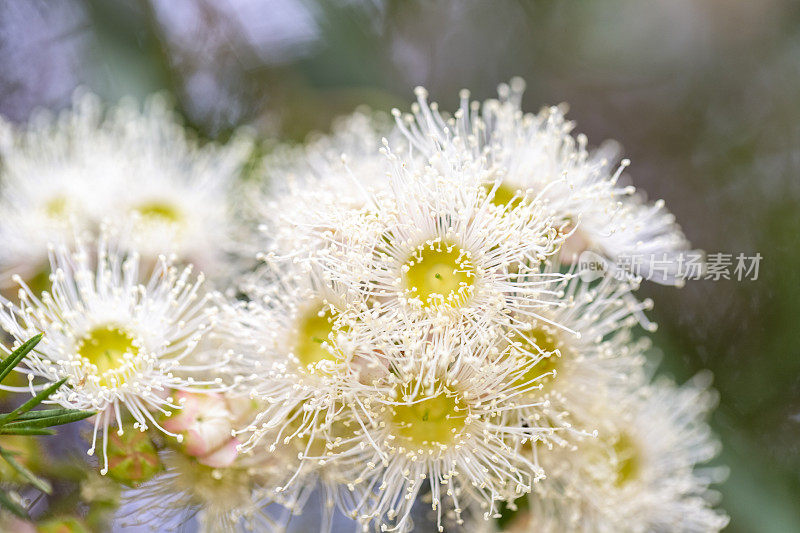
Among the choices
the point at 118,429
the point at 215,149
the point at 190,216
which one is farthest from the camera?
the point at 215,149

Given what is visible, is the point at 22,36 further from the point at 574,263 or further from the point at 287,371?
the point at 574,263

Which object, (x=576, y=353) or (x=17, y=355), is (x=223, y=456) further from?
(x=576, y=353)

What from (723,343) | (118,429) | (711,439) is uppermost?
(723,343)

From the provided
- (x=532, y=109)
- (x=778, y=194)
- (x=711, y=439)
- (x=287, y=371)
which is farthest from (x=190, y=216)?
(x=778, y=194)

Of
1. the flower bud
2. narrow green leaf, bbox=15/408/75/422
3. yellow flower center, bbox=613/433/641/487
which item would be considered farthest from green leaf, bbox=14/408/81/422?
yellow flower center, bbox=613/433/641/487
